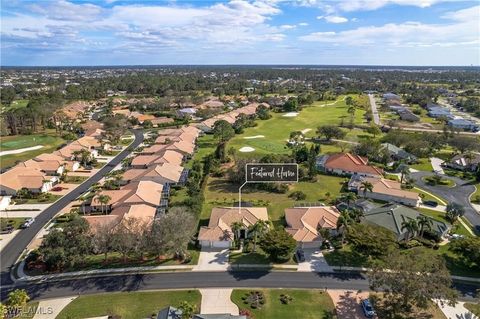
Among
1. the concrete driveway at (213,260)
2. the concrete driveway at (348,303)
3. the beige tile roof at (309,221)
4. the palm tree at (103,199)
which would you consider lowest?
the concrete driveway at (348,303)

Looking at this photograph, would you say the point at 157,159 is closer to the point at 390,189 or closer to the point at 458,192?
the point at 390,189

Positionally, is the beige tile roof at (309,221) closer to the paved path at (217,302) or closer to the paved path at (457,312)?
the paved path at (217,302)

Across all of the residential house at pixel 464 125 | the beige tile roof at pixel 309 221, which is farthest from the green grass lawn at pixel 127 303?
the residential house at pixel 464 125

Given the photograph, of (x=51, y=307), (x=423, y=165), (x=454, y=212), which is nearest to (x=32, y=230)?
(x=51, y=307)

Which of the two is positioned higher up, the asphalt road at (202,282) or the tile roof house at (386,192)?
the tile roof house at (386,192)

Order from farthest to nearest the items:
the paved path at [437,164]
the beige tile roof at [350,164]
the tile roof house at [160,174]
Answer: the paved path at [437,164] → the beige tile roof at [350,164] → the tile roof house at [160,174]

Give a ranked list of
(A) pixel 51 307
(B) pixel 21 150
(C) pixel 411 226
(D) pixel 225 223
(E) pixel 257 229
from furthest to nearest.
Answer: (B) pixel 21 150, (D) pixel 225 223, (C) pixel 411 226, (E) pixel 257 229, (A) pixel 51 307

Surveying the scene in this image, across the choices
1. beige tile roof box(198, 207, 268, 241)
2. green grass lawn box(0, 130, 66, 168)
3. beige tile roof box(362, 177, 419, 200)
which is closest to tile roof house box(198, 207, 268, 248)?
beige tile roof box(198, 207, 268, 241)
